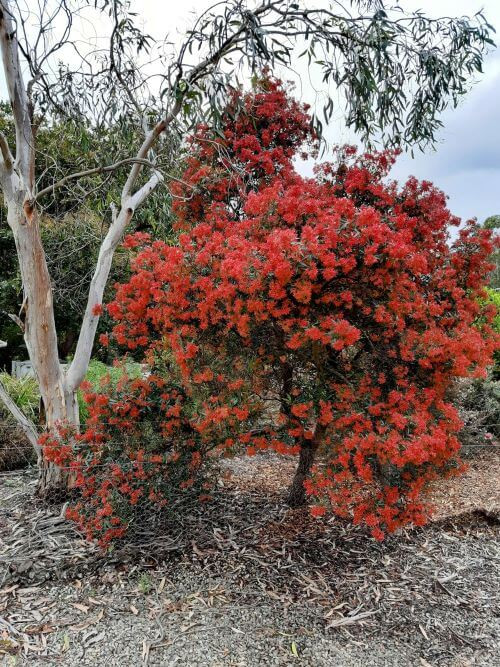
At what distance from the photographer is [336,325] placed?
2451 millimetres

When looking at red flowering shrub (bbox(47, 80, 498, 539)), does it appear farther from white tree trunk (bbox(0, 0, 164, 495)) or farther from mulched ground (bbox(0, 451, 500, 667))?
white tree trunk (bbox(0, 0, 164, 495))

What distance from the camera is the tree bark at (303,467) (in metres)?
3.41

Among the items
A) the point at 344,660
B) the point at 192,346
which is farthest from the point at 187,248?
the point at 344,660

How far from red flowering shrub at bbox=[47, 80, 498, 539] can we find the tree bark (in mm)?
24

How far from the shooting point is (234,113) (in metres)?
3.69

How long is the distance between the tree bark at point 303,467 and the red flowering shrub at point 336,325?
0.02 meters

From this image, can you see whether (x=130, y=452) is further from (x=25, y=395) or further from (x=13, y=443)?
(x=25, y=395)

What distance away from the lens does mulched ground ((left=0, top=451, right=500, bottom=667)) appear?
2.63 metres

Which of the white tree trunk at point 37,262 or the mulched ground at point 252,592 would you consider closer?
the mulched ground at point 252,592

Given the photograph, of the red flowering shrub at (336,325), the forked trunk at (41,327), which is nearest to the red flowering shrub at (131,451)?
the red flowering shrub at (336,325)

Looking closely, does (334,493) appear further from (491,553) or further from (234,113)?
(234,113)

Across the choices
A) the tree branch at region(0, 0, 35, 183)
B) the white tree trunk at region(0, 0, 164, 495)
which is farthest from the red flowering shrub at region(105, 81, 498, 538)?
the tree branch at region(0, 0, 35, 183)

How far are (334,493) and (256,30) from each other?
2765 millimetres

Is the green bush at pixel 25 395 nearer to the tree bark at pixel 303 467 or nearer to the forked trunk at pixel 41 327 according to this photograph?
the forked trunk at pixel 41 327
